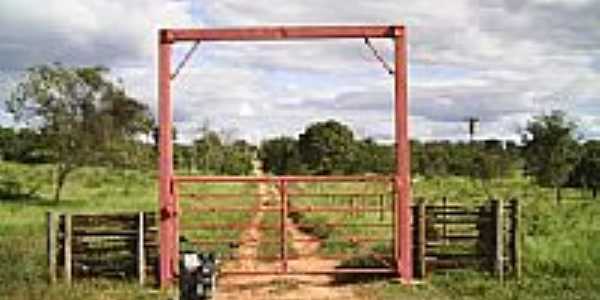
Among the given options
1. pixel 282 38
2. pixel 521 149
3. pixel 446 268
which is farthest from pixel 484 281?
pixel 521 149

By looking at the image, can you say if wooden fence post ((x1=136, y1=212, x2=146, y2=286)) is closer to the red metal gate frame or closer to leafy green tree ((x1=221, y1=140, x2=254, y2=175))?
the red metal gate frame

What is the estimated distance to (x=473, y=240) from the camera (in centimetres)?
1858

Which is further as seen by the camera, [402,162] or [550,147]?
[550,147]

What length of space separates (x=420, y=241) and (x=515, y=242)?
1.58 m

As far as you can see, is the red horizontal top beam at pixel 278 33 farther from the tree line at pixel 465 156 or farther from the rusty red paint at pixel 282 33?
the tree line at pixel 465 156

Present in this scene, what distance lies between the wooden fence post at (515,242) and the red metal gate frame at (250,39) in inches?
72.1

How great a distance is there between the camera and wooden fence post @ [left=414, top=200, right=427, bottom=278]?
18.0 metres

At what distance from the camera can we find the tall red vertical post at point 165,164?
17.3m

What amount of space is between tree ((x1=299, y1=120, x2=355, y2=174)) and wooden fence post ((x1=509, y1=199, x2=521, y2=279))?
47041 mm

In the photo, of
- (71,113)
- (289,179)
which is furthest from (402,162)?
(71,113)

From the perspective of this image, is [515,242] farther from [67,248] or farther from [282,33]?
[67,248]

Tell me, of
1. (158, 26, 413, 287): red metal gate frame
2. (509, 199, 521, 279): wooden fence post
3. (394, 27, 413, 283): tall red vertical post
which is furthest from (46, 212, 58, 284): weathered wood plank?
(509, 199, 521, 279): wooden fence post

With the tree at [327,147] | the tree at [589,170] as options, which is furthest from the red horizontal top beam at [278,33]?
the tree at [589,170]

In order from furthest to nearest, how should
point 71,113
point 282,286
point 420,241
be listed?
point 71,113, point 420,241, point 282,286
